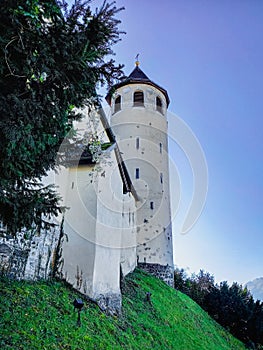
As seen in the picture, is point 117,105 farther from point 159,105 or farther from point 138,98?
point 159,105

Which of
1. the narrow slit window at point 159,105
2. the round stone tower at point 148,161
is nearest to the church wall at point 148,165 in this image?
the round stone tower at point 148,161

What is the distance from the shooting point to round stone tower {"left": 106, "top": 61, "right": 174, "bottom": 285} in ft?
69.5

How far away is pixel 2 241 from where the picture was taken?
21.4ft

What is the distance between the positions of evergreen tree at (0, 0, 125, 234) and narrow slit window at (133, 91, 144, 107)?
21.3 meters

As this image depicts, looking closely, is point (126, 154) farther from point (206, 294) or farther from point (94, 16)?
point (94, 16)

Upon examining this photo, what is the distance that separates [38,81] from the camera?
347 centimetres

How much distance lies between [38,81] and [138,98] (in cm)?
2287

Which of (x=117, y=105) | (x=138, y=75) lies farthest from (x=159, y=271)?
(x=138, y=75)

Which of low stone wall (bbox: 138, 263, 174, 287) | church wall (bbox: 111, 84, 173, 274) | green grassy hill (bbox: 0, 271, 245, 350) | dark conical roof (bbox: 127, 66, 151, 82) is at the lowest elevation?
green grassy hill (bbox: 0, 271, 245, 350)

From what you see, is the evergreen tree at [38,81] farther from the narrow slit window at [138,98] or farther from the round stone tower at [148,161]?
the narrow slit window at [138,98]

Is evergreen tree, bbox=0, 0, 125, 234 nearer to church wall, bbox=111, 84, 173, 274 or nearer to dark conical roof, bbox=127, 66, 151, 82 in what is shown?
church wall, bbox=111, 84, 173, 274

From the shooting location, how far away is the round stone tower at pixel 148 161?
2117cm

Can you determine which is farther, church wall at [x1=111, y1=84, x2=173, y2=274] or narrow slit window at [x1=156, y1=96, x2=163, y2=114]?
narrow slit window at [x1=156, y1=96, x2=163, y2=114]

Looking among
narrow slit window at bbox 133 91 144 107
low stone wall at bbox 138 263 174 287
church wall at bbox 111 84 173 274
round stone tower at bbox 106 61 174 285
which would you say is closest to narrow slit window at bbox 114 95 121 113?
round stone tower at bbox 106 61 174 285
